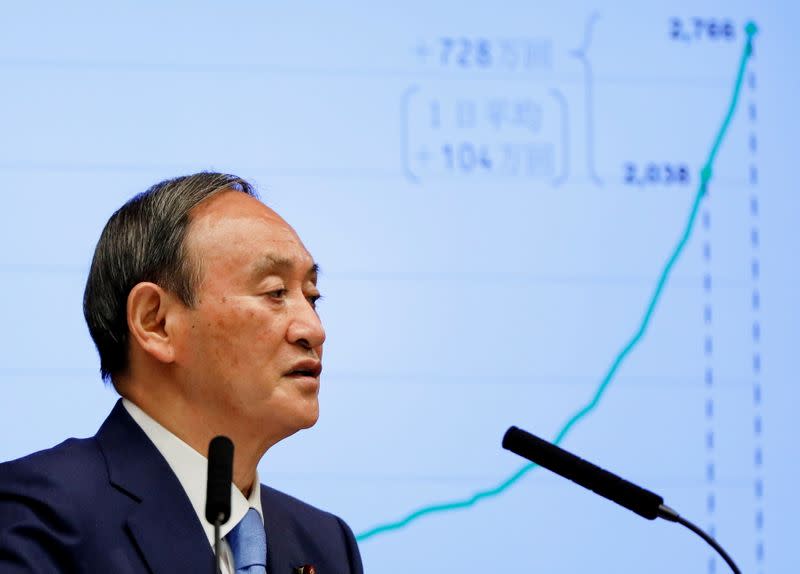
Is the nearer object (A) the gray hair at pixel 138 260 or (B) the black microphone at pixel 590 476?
(B) the black microphone at pixel 590 476

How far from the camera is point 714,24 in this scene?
2.98 metres

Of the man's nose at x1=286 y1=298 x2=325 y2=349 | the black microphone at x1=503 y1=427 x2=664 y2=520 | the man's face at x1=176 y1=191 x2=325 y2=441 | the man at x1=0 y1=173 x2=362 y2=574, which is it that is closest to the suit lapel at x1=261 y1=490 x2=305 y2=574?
the man at x1=0 y1=173 x2=362 y2=574

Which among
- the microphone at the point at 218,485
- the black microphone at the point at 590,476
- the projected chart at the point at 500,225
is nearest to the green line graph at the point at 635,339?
the projected chart at the point at 500,225

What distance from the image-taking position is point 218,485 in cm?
146

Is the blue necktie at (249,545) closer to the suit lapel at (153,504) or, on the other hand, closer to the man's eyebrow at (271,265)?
the suit lapel at (153,504)

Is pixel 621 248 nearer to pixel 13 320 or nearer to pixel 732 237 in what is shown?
pixel 732 237

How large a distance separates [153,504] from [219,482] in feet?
1.46

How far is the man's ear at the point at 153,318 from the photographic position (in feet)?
6.50

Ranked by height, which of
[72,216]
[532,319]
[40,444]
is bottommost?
[40,444]

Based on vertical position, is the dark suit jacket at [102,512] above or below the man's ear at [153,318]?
below

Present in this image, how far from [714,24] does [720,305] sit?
644 millimetres

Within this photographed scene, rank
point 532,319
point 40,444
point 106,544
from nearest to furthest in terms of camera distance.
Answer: point 106,544
point 40,444
point 532,319

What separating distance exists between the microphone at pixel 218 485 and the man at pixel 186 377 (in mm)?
383

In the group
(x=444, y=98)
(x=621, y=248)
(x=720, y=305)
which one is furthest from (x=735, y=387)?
(x=444, y=98)
